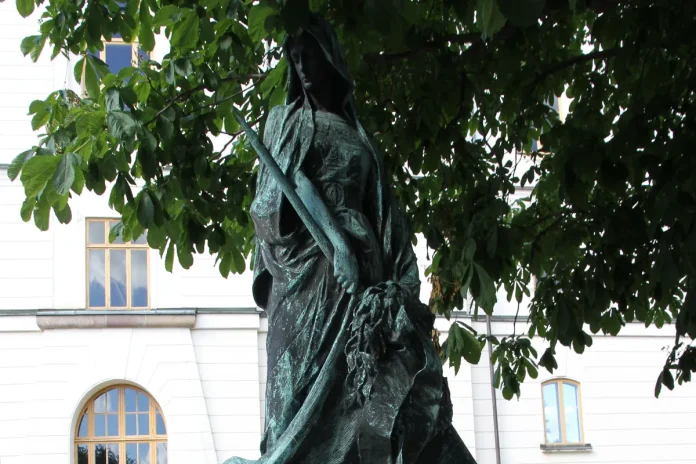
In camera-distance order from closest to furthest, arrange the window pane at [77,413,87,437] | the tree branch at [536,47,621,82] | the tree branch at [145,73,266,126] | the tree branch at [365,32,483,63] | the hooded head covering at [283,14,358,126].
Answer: the hooded head covering at [283,14,358,126]
the tree branch at [145,73,266,126]
the tree branch at [365,32,483,63]
the tree branch at [536,47,621,82]
the window pane at [77,413,87,437]

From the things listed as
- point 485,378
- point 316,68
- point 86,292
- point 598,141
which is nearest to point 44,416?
point 86,292

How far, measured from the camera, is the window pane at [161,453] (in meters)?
23.5

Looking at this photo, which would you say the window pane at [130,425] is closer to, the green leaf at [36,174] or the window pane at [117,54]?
the window pane at [117,54]

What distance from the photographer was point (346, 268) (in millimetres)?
4984

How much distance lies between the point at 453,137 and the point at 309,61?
4.52 meters

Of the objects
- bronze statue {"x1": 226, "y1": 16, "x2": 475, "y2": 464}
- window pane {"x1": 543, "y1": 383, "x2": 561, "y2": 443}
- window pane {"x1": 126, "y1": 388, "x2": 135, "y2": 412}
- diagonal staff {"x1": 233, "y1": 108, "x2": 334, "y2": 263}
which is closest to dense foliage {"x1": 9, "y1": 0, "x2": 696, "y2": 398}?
bronze statue {"x1": 226, "y1": 16, "x2": 475, "y2": 464}

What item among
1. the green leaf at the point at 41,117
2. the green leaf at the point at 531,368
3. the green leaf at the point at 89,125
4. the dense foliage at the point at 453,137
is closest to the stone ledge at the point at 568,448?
the dense foliage at the point at 453,137

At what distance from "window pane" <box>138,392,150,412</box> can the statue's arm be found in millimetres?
19224

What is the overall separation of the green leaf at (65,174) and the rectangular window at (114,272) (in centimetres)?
1658

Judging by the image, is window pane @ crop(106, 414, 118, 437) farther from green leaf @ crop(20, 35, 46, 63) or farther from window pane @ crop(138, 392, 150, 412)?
green leaf @ crop(20, 35, 46, 63)

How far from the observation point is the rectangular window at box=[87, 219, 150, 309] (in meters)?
24.1

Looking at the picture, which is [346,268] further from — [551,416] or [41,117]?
[551,416]

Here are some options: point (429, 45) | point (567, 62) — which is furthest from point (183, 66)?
point (567, 62)

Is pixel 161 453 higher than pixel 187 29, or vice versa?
pixel 187 29
